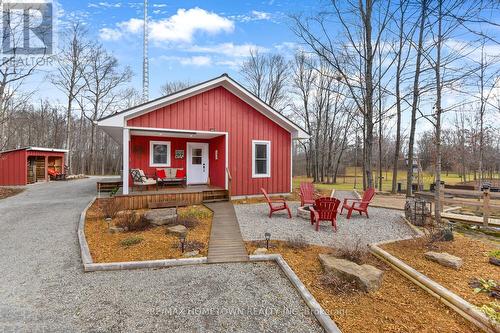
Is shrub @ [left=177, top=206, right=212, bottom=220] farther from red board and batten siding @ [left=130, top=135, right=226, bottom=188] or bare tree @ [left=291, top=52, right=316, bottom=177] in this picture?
bare tree @ [left=291, top=52, right=316, bottom=177]

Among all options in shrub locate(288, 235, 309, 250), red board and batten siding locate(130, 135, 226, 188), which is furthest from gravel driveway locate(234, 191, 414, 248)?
red board and batten siding locate(130, 135, 226, 188)

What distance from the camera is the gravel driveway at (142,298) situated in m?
2.91

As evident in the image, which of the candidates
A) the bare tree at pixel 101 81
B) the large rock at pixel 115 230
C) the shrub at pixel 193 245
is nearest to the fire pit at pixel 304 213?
the shrub at pixel 193 245

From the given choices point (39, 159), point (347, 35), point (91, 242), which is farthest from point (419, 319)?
point (39, 159)

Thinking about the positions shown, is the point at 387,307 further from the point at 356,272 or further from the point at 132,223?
the point at 132,223

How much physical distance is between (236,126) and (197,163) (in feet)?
10.4

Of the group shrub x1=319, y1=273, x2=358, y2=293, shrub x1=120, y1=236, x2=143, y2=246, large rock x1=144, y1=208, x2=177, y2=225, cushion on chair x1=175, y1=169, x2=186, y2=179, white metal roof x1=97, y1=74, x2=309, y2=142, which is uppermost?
white metal roof x1=97, y1=74, x2=309, y2=142

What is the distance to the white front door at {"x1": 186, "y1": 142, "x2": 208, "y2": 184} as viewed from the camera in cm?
1242

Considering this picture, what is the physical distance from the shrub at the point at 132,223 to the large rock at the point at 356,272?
471 centimetres

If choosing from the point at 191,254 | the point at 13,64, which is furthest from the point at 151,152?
the point at 13,64

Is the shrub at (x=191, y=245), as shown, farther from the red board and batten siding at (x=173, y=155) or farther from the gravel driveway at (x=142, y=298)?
the red board and batten siding at (x=173, y=155)

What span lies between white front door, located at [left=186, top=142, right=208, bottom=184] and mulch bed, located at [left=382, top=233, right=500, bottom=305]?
934cm

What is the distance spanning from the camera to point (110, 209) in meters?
7.68

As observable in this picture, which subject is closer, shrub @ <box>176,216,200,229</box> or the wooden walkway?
the wooden walkway
